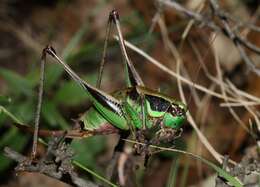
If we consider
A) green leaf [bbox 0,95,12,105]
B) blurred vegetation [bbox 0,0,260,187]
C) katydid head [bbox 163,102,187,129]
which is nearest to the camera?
katydid head [bbox 163,102,187,129]

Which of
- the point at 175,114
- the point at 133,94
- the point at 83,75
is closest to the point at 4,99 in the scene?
the point at 133,94

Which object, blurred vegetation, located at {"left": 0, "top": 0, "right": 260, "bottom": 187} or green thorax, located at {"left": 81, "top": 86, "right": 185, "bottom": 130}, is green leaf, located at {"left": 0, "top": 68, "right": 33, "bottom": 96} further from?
green thorax, located at {"left": 81, "top": 86, "right": 185, "bottom": 130}

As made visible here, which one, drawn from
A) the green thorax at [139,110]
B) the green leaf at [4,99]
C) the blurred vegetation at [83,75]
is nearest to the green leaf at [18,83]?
the blurred vegetation at [83,75]

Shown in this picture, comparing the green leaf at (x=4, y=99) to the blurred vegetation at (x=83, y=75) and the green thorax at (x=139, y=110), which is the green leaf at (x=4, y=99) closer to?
the blurred vegetation at (x=83, y=75)

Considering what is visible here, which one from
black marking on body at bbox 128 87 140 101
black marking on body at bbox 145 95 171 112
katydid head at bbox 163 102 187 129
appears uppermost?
black marking on body at bbox 128 87 140 101

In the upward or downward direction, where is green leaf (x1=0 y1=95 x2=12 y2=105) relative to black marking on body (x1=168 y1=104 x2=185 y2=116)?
upward

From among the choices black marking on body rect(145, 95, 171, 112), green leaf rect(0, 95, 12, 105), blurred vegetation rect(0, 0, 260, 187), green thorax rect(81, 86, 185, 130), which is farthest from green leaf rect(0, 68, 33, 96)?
black marking on body rect(145, 95, 171, 112)
